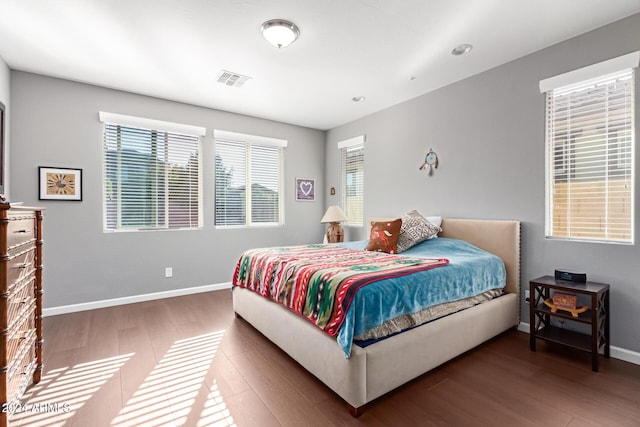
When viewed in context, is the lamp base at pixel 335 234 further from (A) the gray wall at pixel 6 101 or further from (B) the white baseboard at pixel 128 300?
(A) the gray wall at pixel 6 101

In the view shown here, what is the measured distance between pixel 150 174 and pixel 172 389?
292 centimetres

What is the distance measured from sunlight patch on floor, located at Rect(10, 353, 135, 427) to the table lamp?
119 inches

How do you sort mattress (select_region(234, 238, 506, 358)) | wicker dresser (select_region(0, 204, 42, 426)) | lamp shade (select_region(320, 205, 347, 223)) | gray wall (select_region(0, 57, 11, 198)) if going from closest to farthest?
wicker dresser (select_region(0, 204, 42, 426)) < mattress (select_region(234, 238, 506, 358)) < gray wall (select_region(0, 57, 11, 198)) < lamp shade (select_region(320, 205, 347, 223))

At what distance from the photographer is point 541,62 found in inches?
110

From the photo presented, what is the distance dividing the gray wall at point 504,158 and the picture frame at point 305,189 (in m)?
1.46

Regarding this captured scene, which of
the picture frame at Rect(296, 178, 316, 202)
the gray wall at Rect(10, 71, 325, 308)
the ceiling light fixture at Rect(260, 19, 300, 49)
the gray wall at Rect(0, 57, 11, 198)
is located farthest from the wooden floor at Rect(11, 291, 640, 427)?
the picture frame at Rect(296, 178, 316, 202)

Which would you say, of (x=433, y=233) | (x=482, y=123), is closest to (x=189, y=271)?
(x=433, y=233)

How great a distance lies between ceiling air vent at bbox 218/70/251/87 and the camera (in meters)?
3.25

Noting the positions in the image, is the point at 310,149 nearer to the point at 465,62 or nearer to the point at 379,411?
the point at 465,62

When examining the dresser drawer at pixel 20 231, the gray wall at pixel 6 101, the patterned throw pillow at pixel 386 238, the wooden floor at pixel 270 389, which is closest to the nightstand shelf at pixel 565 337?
the wooden floor at pixel 270 389

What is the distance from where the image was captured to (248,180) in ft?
15.8

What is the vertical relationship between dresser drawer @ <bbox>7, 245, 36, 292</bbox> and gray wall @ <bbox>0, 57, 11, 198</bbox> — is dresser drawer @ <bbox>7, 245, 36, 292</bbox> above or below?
below

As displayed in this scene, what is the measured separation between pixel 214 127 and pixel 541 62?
13.2 feet

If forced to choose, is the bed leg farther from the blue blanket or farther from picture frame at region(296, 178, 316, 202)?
picture frame at region(296, 178, 316, 202)
